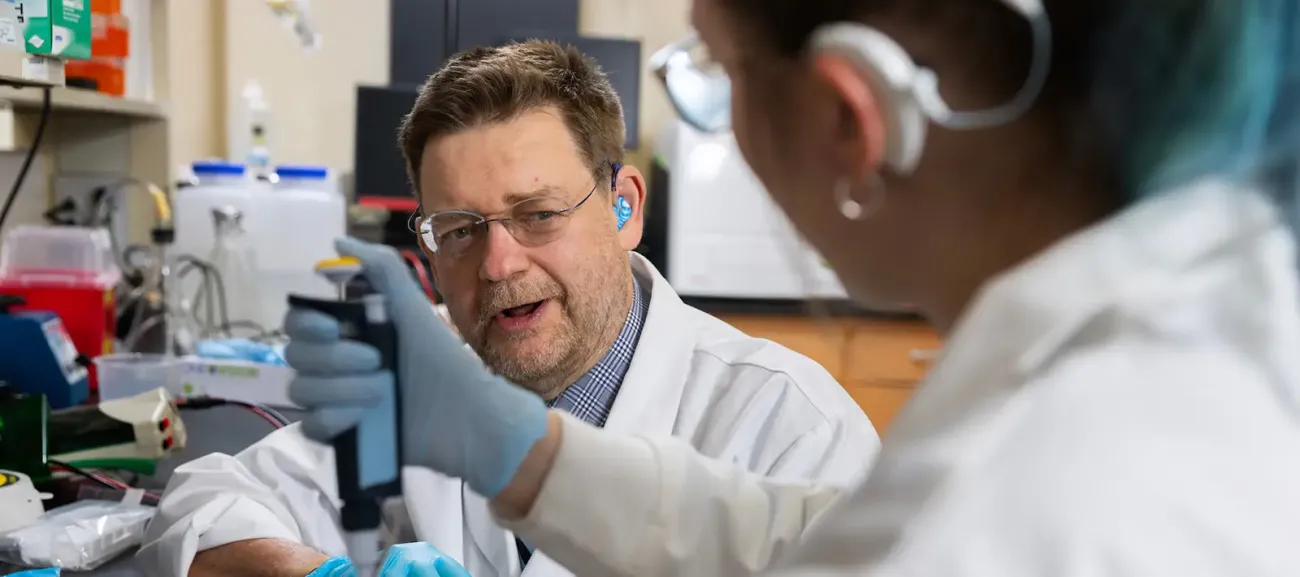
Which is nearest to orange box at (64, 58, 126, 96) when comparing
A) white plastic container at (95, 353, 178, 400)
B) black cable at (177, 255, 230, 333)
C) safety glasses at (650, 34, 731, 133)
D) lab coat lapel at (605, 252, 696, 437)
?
black cable at (177, 255, 230, 333)

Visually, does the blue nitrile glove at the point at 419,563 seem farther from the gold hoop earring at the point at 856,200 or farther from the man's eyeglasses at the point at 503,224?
the gold hoop earring at the point at 856,200

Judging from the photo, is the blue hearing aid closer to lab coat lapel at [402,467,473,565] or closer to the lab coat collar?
the lab coat collar

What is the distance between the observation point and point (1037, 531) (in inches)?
13.0

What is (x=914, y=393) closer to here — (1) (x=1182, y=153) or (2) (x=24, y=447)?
(1) (x=1182, y=153)

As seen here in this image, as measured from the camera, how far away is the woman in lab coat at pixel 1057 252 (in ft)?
1.09

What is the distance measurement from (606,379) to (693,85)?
43 cm

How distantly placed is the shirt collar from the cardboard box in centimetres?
70

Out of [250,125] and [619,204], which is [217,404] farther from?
[250,125]

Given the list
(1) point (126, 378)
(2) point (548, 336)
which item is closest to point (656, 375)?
(2) point (548, 336)

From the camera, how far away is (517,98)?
875 millimetres

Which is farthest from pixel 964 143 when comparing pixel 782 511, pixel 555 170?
pixel 555 170

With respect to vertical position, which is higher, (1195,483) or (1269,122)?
(1269,122)

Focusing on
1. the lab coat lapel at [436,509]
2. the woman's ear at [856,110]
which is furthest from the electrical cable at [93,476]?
the woman's ear at [856,110]

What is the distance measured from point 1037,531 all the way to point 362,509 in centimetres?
31
